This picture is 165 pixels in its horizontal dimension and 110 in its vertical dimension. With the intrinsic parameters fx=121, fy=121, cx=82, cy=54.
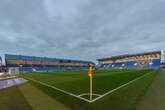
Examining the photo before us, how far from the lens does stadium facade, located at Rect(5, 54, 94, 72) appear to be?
67.2 meters

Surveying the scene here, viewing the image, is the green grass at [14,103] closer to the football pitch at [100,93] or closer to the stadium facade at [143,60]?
the football pitch at [100,93]

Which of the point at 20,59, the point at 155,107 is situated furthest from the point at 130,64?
the point at 155,107

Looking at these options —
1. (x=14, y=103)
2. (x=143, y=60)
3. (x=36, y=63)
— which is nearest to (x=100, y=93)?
(x=14, y=103)

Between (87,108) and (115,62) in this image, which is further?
(115,62)

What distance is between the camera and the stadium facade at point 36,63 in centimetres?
6719

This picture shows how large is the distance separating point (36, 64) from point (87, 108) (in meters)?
81.4

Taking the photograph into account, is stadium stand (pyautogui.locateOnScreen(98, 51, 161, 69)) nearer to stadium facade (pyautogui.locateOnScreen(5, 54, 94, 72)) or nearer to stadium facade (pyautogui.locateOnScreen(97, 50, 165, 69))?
stadium facade (pyautogui.locateOnScreen(97, 50, 165, 69))

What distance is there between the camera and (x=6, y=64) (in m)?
66.1

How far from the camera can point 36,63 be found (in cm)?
8069

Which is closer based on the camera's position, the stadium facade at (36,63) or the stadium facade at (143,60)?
the stadium facade at (36,63)

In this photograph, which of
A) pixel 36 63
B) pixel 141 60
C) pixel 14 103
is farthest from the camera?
pixel 141 60

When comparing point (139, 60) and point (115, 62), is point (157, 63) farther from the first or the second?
point (115, 62)

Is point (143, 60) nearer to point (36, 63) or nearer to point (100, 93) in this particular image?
point (36, 63)

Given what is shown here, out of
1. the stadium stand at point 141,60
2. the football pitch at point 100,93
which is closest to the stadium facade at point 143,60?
the stadium stand at point 141,60
